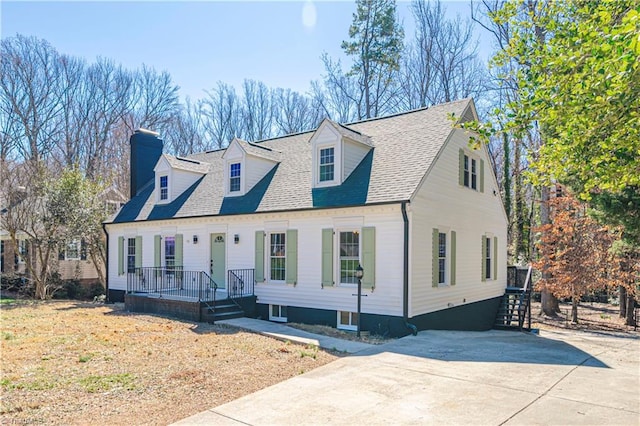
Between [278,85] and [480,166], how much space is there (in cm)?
2806

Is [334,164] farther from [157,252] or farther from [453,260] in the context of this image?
[157,252]

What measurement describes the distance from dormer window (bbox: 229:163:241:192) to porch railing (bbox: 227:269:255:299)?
315cm

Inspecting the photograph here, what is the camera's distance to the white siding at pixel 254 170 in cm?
1559

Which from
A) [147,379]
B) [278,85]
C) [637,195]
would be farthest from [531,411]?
[278,85]

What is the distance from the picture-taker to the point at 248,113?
4050 centimetres

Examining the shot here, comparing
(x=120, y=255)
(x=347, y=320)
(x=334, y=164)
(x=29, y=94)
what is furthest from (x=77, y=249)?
(x=347, y=320)

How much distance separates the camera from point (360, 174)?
13.1m

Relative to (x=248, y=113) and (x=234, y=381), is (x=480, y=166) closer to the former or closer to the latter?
(x=234, y=381)

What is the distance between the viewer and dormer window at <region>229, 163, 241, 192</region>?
15.9m

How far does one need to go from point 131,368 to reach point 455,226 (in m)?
9.99

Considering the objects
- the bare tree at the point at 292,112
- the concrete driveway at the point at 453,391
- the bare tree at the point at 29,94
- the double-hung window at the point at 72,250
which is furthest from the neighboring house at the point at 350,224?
the bare tree at the point at 292,112

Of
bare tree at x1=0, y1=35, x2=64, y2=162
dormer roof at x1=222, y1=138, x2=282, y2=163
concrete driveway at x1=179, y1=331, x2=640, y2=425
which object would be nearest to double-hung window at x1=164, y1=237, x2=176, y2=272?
dormer roof at x1=222, y1=138, x2=282, y2=163

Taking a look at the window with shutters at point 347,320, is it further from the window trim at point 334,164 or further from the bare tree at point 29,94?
the bare tree at point 29,94

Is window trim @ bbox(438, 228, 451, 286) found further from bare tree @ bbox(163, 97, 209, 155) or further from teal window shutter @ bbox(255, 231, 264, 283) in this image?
bare tree @ bbox(163, 97, 209, 155)
